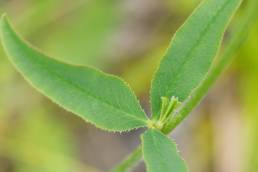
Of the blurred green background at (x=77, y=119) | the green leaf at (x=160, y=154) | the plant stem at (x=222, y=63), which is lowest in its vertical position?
the blurred green background at (x=77, y=119)

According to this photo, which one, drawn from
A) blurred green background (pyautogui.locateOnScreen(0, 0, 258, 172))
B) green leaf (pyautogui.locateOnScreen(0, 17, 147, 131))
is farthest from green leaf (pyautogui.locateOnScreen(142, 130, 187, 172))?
blurred green background (pyautogui.locateOnScreen(0, 0, 258, 172))

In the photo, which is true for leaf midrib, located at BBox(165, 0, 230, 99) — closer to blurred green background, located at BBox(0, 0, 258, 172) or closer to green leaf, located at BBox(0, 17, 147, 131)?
green leaf, located at BBox(0, 17, 147, 131)

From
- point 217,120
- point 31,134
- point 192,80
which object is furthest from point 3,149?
point 192,80

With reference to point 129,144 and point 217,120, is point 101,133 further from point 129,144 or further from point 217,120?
point 217,120

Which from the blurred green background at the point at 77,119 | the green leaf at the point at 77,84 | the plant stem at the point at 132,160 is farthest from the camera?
the blurred green background at the point at 77,119

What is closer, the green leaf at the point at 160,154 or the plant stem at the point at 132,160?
the green leaf at the point at 160,154

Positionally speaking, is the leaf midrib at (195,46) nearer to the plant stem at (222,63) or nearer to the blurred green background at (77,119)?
the plant stem at (222,63)

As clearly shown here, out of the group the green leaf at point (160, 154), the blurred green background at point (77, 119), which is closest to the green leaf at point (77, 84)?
the green leaf at point (160, 154)
